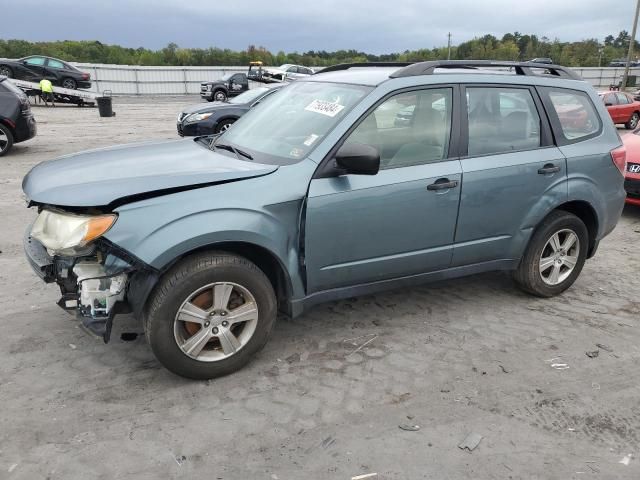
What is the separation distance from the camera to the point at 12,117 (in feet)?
34.8

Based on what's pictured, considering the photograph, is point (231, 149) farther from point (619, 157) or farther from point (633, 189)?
point (633, 189)

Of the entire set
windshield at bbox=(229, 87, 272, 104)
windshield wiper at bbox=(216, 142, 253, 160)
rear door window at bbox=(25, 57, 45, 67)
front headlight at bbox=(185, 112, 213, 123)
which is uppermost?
rear door window at bbox=(25, 57, 45, 67)

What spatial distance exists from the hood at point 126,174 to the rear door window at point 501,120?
1.64 meters

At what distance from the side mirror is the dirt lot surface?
4.15ft

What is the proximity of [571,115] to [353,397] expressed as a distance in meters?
3.10

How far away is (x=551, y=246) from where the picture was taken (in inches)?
181

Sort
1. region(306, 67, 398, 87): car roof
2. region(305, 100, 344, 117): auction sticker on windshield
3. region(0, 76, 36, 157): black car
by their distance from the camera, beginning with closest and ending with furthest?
region(305, 100, 344, 117): auction sticker on windshield
region(306, 67, 398, 87): car roof
region(0, 76, 36, 157): black car

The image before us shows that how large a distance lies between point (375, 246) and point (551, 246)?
1845 millimetres

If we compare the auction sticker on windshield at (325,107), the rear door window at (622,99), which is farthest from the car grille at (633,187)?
the rear door window at (622,99)

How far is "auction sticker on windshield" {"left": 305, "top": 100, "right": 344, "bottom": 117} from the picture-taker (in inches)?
146

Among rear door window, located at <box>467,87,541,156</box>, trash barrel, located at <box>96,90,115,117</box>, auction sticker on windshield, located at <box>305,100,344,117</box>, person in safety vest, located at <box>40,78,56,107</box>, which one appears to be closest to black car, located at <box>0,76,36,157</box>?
auction sticker on windshield, located at <box>305,100,344,117</box>

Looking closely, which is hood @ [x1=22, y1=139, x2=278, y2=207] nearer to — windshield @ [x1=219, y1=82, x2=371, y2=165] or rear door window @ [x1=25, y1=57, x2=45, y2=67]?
windshield @ [x1=219, y1=82, x2=371, y2=165]

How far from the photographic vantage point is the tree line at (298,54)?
49.8 meters

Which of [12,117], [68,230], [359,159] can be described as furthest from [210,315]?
[12,117]
